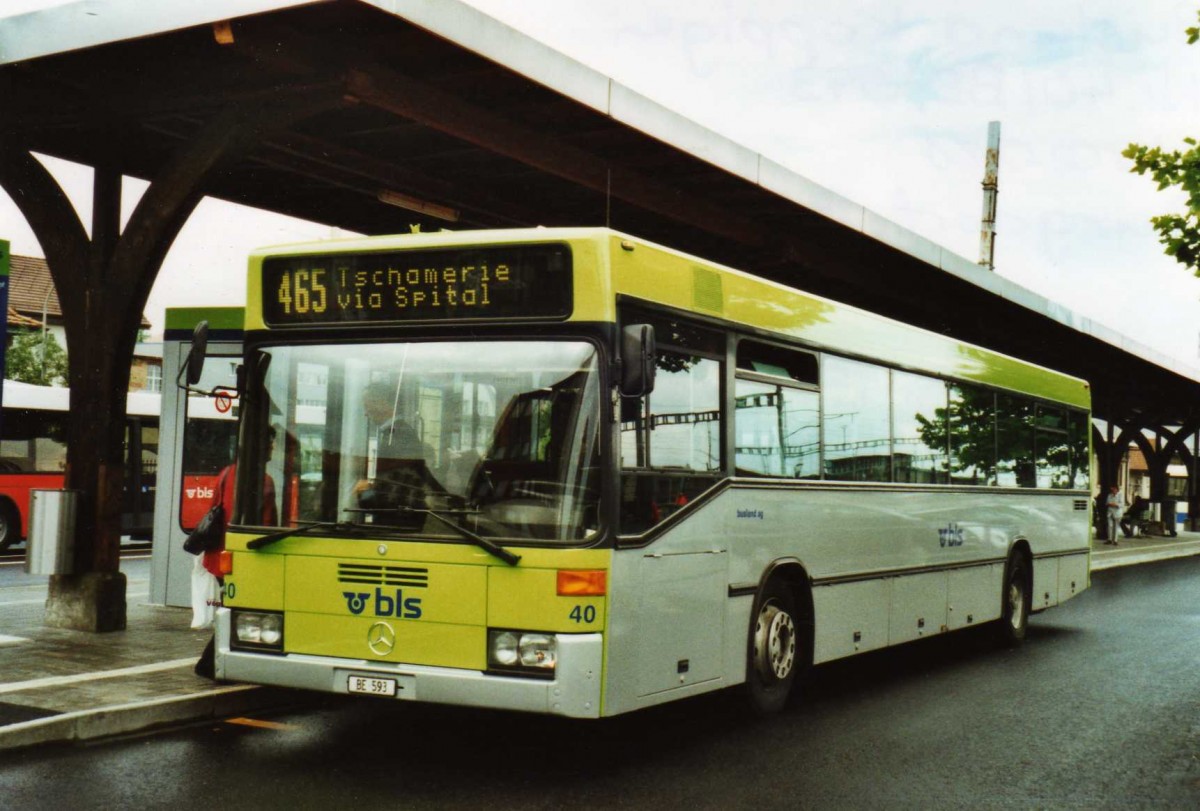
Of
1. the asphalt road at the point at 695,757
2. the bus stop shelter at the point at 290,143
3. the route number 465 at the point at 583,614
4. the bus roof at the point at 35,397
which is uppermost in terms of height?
the bus stop shelter at the point at 290,143

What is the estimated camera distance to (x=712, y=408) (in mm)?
7805

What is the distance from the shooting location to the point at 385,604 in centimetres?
677

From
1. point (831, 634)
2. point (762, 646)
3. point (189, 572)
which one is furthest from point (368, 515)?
point (189, 572)

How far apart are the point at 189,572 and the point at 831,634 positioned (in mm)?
6821

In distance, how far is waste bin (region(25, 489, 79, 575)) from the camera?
433 inches

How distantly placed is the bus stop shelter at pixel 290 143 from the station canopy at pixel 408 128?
24 millimetres

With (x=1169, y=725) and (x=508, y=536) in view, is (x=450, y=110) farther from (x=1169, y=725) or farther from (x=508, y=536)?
(x=1169, y=725)

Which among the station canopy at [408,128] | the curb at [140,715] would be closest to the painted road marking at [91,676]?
the curb at [140,715]

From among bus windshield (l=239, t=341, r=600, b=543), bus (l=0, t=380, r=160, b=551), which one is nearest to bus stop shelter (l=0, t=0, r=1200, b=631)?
bus windshield (l=239, t=341, r=600, b=543)

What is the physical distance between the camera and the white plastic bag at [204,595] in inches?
443

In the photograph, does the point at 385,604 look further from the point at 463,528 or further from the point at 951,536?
the point at 951,536

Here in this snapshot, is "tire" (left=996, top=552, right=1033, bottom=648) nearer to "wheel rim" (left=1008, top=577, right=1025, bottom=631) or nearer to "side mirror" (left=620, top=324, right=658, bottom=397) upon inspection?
"wheel rim" (left=1008, top=577, right=1025, bottom=631)

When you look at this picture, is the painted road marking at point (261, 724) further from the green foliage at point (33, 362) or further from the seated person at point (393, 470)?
the green foliage at point (33, 362)

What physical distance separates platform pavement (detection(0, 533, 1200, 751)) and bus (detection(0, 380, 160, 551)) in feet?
41.3
